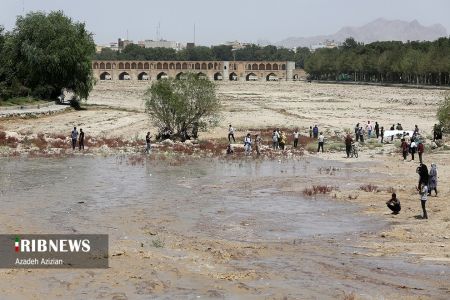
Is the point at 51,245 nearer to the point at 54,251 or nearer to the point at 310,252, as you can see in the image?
the point at 54,251

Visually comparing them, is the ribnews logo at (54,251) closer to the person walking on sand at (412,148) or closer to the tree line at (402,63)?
the person walking on sand at (412,148)

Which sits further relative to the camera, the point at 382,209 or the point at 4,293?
the point at 382,209

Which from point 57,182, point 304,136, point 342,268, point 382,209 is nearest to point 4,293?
point 342,268

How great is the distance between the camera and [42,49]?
68688 mm

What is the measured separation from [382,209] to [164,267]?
10093 millimetres

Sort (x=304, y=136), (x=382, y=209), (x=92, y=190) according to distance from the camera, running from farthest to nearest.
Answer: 1. (x=304, y=136)
2. (x=92, y=190)
3. (x=382, y=209)

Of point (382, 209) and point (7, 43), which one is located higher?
point (7, 43)

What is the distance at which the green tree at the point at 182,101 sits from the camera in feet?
152

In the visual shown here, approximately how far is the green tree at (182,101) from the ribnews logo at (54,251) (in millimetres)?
27232

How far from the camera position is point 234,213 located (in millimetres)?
23594

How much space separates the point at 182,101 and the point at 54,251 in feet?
95.9

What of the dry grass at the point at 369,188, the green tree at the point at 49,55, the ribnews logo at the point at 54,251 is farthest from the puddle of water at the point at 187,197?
the green tree at the point at 49,55

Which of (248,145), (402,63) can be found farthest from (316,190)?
(402,63)

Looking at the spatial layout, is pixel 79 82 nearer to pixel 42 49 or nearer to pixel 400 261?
pixel 42 49
